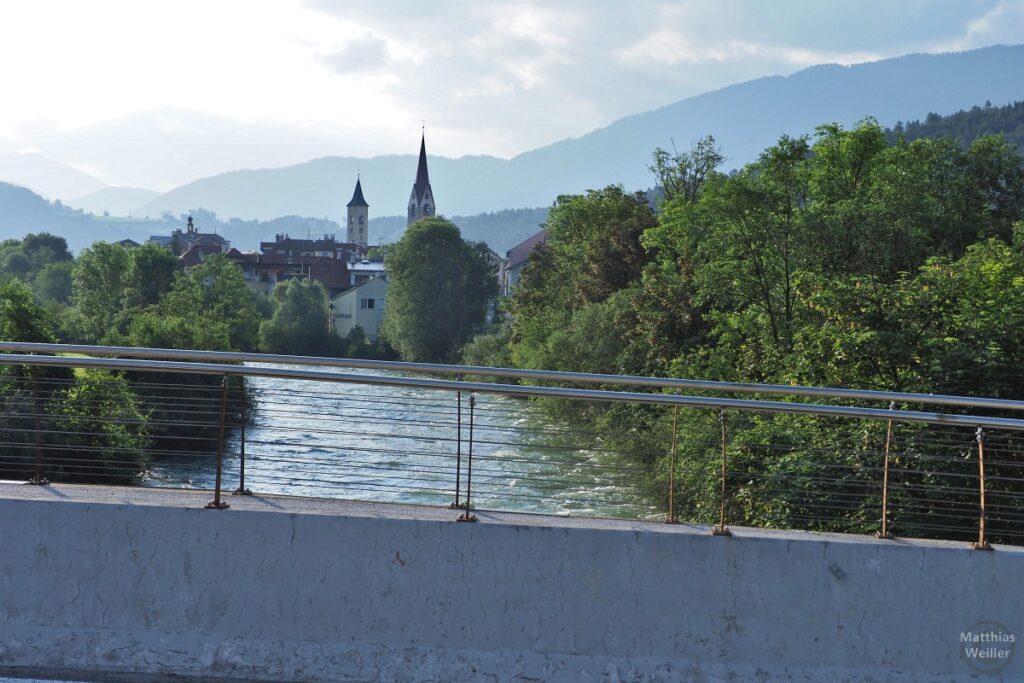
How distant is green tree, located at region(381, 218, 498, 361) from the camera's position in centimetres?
8675

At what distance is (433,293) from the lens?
289 ft

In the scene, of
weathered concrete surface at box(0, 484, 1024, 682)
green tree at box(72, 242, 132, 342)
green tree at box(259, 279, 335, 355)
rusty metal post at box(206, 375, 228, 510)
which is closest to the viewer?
weathered concrete surface at box(0, 484, 1024, 682)

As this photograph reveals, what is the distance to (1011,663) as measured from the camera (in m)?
5.52

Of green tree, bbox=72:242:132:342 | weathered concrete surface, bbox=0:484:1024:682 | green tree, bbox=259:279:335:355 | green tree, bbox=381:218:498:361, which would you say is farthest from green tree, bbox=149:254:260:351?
weathered concrete surface, bbox=0:484:1024:682

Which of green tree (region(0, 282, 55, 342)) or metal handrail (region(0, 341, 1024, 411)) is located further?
green tree (region(0, 282, 55, 342))

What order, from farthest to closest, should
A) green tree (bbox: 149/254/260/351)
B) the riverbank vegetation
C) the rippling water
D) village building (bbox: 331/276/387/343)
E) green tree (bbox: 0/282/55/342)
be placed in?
1. village building (bbox: 331/276/387/343)
2. green tree (bbox: 149/254/260/351)
3. green tree (bbox: 0/282/55/342)
4. the riverbank vegetation
5. the rippling water

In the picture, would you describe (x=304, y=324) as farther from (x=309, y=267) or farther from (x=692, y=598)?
(x=692, y=598)

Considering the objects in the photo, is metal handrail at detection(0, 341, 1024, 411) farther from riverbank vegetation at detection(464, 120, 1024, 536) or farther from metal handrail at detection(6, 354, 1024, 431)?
riverbank vegetation at detection(464, 120, 1024, 536)

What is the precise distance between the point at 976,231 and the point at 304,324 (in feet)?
243

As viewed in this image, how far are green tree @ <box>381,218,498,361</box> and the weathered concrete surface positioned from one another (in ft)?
256

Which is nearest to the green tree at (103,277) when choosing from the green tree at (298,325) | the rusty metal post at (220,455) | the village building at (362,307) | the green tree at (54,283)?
the green tree at (298,325)

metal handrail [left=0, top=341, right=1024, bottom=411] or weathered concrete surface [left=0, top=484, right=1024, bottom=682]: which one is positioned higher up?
metal handrail [left=0, top=341, right=1024, bottom=411]

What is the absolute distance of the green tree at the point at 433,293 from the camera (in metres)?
86.8

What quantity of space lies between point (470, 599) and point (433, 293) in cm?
8277
